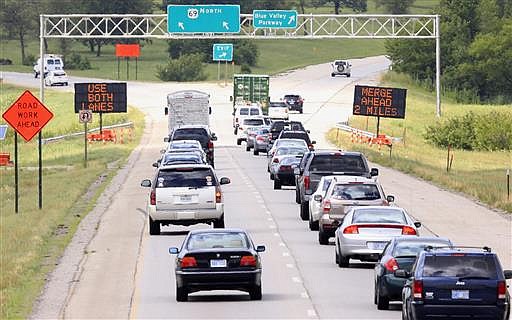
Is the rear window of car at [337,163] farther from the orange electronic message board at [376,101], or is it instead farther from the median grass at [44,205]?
the orange electronic message board at [376,101]

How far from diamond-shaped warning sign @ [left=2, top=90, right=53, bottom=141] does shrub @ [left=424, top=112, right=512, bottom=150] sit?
167 feet

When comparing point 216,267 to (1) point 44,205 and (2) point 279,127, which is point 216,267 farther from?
(2) point 279,127

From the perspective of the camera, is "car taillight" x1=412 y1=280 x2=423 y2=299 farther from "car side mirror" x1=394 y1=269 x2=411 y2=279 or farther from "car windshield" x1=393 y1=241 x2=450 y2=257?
"car windshield" x1=393 y1=241 x2=450 y2=257

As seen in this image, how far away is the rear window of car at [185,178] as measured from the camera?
3484 centimetres

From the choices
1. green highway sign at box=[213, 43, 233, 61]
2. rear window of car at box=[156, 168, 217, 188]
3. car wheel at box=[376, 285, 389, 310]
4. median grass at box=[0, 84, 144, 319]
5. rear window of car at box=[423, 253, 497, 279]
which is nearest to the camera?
rear window of car at box=[423, 253, 497, 279]

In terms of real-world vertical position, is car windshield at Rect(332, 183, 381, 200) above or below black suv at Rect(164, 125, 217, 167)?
above

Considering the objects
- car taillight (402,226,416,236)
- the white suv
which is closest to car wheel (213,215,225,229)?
the white suv

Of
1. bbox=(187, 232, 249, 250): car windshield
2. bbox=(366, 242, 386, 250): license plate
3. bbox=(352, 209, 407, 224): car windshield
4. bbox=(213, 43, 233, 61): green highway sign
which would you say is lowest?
bbox=(366, 242, 386, 250): license plate

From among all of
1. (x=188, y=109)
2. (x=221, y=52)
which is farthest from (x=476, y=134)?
(x=221, y=52)

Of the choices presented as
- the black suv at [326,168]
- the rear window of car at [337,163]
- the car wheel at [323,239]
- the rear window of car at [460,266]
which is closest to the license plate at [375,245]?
the car wheel at [323,239]

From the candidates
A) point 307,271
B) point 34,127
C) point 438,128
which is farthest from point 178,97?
point 307,271

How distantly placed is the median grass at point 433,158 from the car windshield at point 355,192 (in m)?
12.5

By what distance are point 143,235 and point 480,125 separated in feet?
184

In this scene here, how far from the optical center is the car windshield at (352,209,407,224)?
28.4 m
